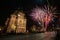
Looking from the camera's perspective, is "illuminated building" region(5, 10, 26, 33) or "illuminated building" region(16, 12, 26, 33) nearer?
"illuminated building" region(5, 10, 26, 33)

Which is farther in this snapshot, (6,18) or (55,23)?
(55,23)

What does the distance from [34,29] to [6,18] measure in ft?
25.3

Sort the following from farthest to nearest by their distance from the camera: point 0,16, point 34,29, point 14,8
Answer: point 34,29, point 14,8, point 0,16

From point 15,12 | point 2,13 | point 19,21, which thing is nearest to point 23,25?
point 19,21

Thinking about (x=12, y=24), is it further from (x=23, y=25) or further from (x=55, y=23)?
(x=55, y=23)

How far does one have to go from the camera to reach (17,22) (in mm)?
41938

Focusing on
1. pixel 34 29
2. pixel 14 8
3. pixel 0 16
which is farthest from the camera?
pixel 34 29

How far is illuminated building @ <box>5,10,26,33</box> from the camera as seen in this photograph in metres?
38.4

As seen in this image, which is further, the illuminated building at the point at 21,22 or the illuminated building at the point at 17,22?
the illuminated building at the point at 21,22

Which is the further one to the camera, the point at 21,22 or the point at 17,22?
the point at 17,22

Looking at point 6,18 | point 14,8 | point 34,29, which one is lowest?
point 34,29

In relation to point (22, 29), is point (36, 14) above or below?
above

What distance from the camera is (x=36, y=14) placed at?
3606cm

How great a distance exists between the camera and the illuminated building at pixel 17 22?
38.4 meters
